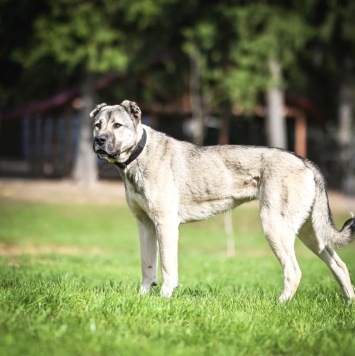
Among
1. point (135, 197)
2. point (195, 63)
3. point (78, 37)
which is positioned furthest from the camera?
point (195, 63)

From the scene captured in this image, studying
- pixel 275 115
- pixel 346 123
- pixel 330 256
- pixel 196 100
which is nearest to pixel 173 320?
pixel 330 256

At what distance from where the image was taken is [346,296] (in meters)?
7.67

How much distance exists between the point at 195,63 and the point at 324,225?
24.9m

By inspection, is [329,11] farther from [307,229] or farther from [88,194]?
[307,229]

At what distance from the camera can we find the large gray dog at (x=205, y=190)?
7445 mm

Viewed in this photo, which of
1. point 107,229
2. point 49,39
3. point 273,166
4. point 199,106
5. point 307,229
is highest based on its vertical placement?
point 49,39

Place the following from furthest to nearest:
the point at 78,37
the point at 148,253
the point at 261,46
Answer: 1. the point at 78,37
2. the point at 261,46
3. the point at 148,253

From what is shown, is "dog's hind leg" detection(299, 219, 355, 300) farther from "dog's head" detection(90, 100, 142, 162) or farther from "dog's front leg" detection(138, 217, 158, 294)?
"dog's head" detection(90, 100, 142, 162)

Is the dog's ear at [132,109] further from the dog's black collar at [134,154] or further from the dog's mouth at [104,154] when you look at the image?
the dog's mouth at [104,154]

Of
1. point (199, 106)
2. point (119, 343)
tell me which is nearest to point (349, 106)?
point (199, 106)

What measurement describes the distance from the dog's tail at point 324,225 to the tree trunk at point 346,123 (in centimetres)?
2532

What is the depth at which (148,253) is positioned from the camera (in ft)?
25.8

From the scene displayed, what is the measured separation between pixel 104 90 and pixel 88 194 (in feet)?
22.2

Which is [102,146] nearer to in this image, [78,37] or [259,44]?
[259,44]
